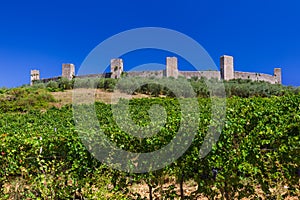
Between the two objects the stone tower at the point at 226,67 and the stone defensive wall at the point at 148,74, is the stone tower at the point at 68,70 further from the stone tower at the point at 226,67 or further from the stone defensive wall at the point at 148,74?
the stone tower at the point at 226,67

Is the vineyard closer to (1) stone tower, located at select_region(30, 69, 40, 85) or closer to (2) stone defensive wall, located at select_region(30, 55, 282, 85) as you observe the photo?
(2) stone defensive wall, located at select_region(30, 55, 282, 85)

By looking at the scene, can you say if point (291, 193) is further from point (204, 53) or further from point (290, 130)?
point (204, 53)

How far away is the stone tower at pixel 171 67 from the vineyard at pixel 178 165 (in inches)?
1391

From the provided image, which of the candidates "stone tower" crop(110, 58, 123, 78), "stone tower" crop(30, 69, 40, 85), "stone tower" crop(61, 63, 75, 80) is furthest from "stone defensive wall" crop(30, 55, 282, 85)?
"stone tower" crop(30, 69, 40, 85)

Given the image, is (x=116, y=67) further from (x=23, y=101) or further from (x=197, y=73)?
(x=23, y=101)

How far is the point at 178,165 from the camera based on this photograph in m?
3.57

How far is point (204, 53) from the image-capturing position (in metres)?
5.68

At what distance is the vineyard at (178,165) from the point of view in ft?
10.8

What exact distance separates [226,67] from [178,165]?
37.9 meters

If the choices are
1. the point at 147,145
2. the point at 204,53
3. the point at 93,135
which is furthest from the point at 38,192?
the point at 204,53

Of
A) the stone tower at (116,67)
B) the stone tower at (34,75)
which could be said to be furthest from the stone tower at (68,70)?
the stone tower at (116,67)

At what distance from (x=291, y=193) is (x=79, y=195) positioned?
2.53 meters

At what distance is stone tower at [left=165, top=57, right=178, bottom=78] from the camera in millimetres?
39156

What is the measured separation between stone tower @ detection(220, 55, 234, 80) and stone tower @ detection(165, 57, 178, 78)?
6.02 meters
